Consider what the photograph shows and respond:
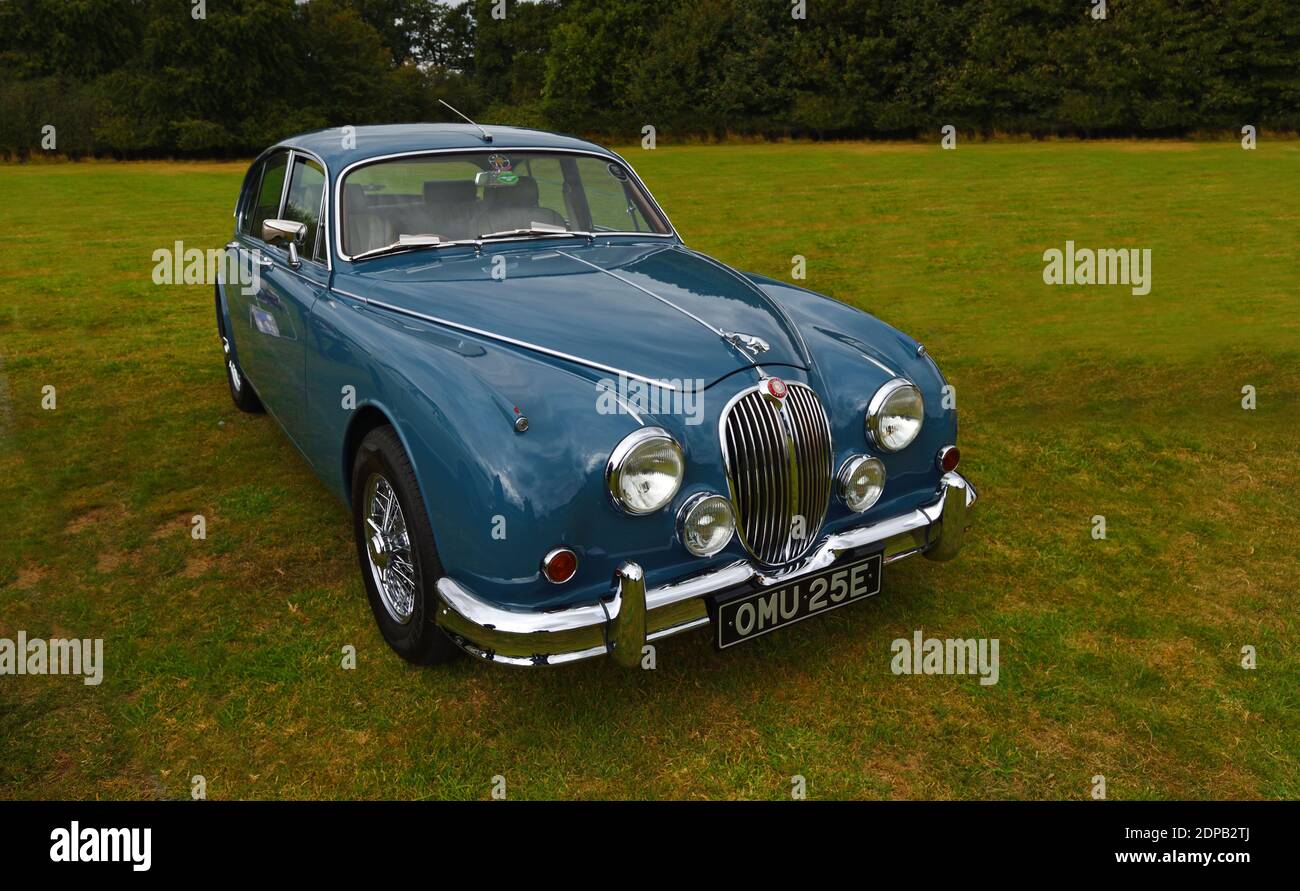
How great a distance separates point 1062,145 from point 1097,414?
27.1 metres

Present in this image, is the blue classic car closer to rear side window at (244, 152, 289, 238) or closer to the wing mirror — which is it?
the wing mirror

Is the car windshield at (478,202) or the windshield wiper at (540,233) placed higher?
the car windshield at (478,202)

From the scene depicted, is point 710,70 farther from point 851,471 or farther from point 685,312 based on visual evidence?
point 851,471

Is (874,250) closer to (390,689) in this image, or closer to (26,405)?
(26,405)

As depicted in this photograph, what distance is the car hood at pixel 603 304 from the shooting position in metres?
3.41

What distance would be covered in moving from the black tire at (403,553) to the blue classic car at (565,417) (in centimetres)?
1

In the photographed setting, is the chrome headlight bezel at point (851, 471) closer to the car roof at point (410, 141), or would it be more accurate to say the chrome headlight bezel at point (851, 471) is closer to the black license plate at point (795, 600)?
the black license plate at point (795, 600)

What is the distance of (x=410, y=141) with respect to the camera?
4.66 metres

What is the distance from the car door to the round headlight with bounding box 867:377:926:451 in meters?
2.49

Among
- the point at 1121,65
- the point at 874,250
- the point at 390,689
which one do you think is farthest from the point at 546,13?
the point at 390,689

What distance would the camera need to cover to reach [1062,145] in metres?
30.0
